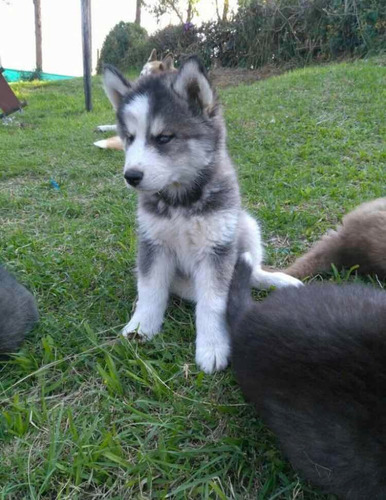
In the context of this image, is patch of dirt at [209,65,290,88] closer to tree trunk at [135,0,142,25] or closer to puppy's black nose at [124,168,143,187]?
tree trunk at [135,0,142,25]

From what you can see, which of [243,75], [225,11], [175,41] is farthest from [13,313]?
[175,41]

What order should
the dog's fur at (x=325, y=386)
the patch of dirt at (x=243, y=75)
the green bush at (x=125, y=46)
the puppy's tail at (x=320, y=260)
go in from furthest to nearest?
the green bush at (x=125, y=46) → the patch of dirt at (x=243, y=75) → the puppy's tail at (x=320, y=260) → the dog's fur at (x=325, y=386)

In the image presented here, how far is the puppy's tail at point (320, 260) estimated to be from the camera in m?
3.33

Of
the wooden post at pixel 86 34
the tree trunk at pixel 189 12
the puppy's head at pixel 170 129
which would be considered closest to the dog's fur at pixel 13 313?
the puppy's head at pixel 170 129

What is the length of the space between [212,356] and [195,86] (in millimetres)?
1650

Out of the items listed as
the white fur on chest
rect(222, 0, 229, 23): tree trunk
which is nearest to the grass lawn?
the white fur on chest

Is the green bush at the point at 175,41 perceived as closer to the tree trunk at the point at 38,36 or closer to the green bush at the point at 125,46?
the green bush at the point at 125,46

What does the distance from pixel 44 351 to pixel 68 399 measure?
1.38 ft

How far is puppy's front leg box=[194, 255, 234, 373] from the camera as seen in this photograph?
2510 mm

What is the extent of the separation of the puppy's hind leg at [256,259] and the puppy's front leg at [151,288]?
0.55 meters

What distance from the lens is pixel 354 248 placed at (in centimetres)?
326

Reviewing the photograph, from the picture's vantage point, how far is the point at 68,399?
2.33 metres

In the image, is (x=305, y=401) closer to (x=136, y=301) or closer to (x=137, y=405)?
(x=137, y=405)

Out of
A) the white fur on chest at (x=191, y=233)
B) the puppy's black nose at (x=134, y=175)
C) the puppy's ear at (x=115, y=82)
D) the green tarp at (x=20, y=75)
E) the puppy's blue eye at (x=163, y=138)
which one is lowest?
the green tarp at (x=20, y=75)
